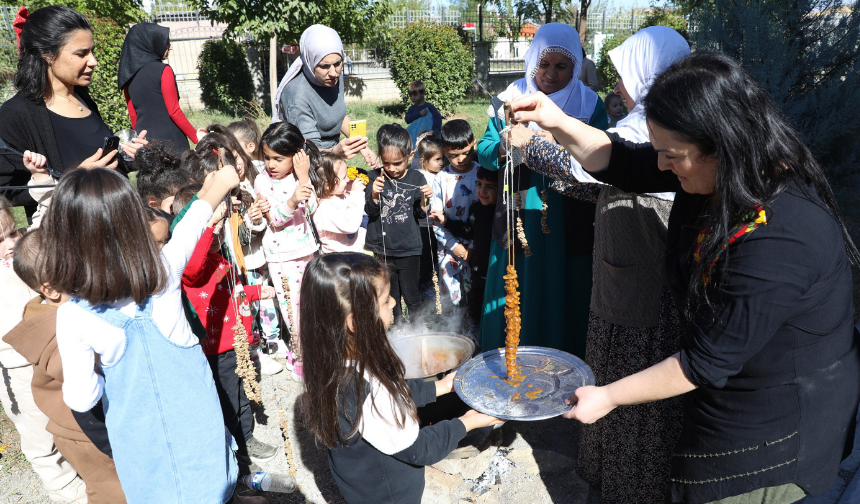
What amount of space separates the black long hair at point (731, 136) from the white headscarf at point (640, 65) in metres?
0.71

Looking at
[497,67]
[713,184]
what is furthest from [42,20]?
[497,67]

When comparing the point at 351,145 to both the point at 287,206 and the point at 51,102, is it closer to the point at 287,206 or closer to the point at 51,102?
the point at 287,206

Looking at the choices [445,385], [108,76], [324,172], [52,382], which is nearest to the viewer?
[445,385]

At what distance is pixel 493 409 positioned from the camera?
2090mm

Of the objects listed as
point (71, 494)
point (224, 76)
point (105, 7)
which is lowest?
point (71, 494)

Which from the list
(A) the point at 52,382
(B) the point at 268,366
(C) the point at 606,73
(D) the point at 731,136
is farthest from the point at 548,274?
(C) the point at 606,73

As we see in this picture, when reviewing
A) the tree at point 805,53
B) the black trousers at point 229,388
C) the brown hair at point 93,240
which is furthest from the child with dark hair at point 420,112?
the brown hair at point 93,240

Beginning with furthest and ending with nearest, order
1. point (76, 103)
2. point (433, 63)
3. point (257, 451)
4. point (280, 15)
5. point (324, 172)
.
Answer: point (433, 63)
point (280, 15)
point (324, 172)
point (76, 103)
point (257, 451)

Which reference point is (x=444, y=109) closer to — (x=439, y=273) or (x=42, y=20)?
(x=439, y=273)

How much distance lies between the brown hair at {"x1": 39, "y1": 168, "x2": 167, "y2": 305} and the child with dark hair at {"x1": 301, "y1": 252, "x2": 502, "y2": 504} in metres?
0.68

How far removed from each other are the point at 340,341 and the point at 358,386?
0.18 meters

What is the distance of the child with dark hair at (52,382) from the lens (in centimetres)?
245

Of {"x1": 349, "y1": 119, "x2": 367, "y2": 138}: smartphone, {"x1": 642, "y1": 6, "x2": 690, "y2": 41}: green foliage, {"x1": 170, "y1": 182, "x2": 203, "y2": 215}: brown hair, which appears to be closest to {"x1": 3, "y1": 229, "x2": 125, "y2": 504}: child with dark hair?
{"x1": 170, "y1": 182, "x2": 203, "y2": 215}: brown hair

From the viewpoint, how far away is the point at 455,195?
168 inches
